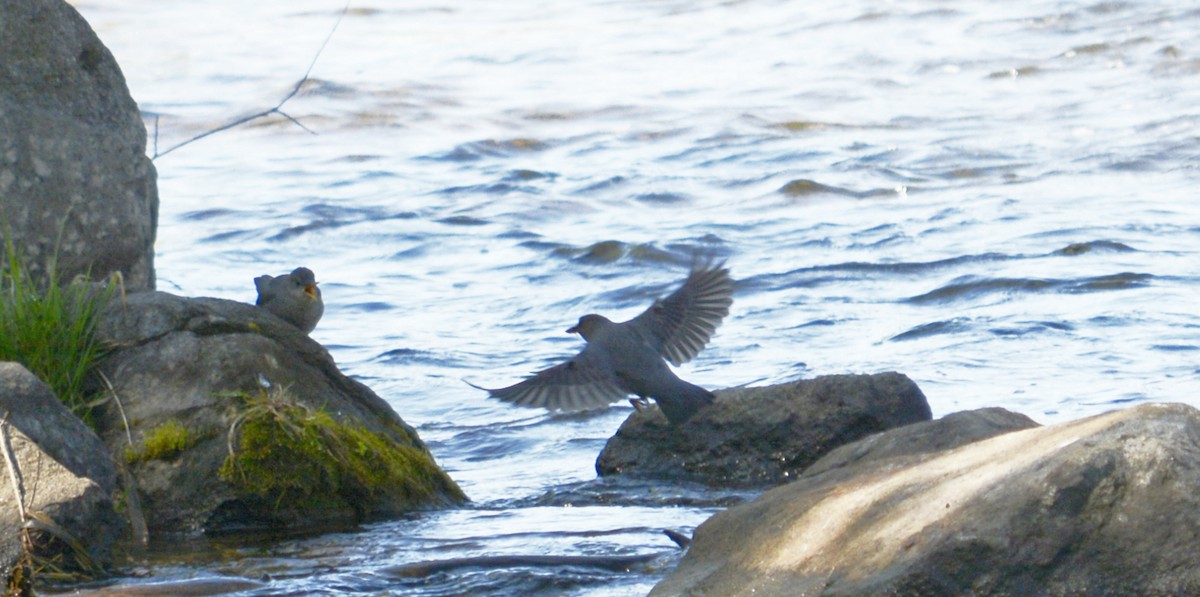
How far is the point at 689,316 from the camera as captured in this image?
22.0ft

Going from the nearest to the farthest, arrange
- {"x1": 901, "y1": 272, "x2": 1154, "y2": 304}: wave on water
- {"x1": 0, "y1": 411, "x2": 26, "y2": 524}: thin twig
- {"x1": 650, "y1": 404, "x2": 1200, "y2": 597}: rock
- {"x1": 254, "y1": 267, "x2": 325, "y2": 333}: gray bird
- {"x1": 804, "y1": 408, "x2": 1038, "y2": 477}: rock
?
{"x1": 650, "y1": 404, "x2": 1200, "y2": 597}: rock
{"x1": 0, "y1": 411, "x2": 26, "y2": 524}: thin twig
{"x1": 804, "y1": 408, "x2": 1038, "y2": 477}: rock
{"x1": 254, "y1": 267, "x2": 325, "y2": 333}: gray bird
{"x1": 901, "y1": 272, "x2": 1154, "y2": 304}: wave on water

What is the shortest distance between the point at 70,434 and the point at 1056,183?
29.6 feet

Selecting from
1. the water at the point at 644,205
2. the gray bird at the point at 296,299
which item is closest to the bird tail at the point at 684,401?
the water at the point at 644,205

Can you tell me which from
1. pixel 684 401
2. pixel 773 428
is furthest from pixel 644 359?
pixel 773 428

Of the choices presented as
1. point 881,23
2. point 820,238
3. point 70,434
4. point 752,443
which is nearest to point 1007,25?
point 881,23

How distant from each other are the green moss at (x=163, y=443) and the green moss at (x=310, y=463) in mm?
156

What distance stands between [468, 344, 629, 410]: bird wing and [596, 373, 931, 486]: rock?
0.28 m

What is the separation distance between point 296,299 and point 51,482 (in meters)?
2.13

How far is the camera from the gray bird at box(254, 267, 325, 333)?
265 inches

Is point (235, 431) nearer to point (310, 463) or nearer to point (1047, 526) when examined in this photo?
point (310, 463)

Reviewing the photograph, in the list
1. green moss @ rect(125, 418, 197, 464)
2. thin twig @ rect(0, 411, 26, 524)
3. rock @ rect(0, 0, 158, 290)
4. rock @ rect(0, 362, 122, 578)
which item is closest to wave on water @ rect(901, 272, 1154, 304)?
rock @ rect(0, 0, 158, 290)

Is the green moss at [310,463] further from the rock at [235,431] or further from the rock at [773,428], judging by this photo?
the rock at [773,428]

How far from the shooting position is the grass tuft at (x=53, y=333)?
18.2 ft

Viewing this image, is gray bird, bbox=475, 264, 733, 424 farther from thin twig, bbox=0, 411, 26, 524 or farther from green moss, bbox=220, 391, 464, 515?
thin twig, bbox=0, 411, 26, 524
